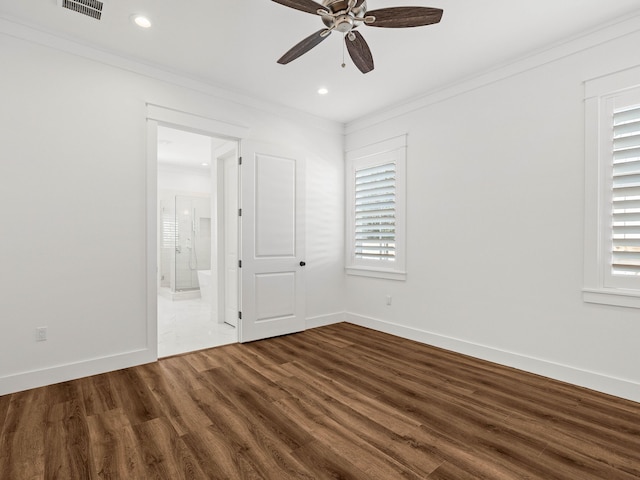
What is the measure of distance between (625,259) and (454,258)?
1.43 meters

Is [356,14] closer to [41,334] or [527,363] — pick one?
[527,363]

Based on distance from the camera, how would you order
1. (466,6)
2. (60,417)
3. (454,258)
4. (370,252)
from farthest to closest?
(370,252), (454,258), (466,6), (60,417)

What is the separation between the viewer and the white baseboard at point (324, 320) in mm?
4646

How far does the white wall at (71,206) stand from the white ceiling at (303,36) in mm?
276

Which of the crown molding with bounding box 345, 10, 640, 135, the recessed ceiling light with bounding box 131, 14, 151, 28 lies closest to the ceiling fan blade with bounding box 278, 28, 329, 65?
the recessed ceiling light with bounding box 131, 14, 151, 28

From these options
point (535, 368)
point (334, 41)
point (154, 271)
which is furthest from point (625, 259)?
point (154, 271)

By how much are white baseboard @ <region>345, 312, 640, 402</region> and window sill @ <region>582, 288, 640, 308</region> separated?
599 millimetres

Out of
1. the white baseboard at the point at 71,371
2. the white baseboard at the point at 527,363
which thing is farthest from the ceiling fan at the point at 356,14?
the white baseboard at the point at 71,371

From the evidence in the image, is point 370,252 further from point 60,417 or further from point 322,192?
point 60,417

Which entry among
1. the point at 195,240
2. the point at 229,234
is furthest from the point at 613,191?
the point at 195,240

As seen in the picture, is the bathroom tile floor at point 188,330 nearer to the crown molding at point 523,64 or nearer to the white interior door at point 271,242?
the white interior door at point 271,242

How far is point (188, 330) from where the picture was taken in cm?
458

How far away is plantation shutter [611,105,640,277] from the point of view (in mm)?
2564

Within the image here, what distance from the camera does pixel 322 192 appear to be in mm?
4828
